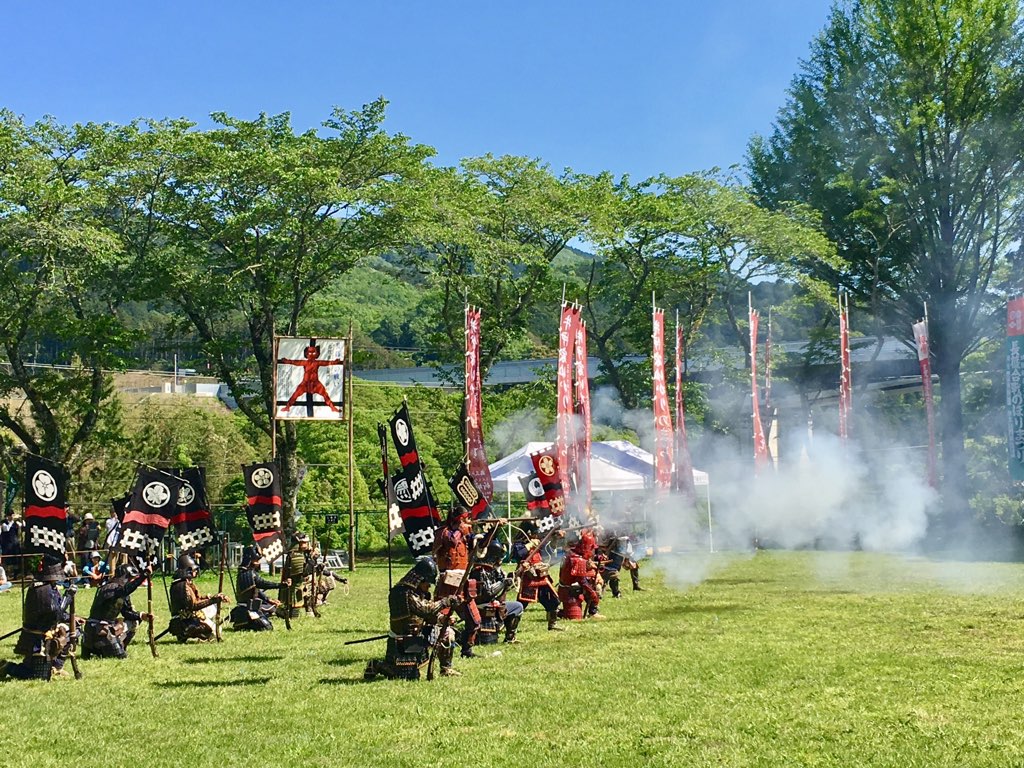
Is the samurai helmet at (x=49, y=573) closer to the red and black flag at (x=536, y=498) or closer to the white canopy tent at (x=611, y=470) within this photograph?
the red and black flag at (x=536, y=498)

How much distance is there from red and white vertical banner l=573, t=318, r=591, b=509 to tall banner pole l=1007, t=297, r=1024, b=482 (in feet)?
31.3

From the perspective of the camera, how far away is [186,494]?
65.0ft

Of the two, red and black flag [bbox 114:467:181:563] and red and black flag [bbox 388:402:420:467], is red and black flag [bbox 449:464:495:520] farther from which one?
red and black flag [bbox 114:467:181:563]

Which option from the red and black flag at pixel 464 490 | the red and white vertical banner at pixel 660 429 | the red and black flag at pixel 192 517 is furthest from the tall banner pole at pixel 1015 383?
the red and black flag at pixel 192 517

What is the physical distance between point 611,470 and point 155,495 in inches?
768

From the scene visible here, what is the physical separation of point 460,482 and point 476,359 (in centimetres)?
1194

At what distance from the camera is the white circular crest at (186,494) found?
19.7 metres

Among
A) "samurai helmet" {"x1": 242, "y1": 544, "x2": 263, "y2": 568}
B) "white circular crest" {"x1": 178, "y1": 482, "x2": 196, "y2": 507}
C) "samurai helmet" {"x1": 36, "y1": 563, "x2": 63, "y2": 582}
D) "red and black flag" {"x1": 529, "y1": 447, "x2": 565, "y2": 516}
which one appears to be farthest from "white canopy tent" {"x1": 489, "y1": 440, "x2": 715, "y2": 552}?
"samurai helmet" {"x1": 36, "y1": 563, "x2": 63, "y2": 582}

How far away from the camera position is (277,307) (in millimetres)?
37875

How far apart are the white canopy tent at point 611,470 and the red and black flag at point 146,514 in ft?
56.9

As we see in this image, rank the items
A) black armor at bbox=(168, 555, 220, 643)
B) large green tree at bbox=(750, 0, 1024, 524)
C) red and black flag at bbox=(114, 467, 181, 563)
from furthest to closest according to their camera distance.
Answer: large green tree at bbox=(750, 0, 1024, 524)
black armor at bbox=(168, 555, 220, 643)
red and black flag at bbox=(114, 467, 181, 563)

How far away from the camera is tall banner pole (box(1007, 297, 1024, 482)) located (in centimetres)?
2394

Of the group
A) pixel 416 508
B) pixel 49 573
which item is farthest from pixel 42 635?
pixel 416 508

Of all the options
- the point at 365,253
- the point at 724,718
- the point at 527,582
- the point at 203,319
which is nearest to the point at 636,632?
the point at 527,582
